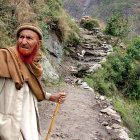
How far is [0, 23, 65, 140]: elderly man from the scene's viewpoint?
2432 mm

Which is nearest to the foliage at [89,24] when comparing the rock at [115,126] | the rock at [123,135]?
the rock at [115,126]

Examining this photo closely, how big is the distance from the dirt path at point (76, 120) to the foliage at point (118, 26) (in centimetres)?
978

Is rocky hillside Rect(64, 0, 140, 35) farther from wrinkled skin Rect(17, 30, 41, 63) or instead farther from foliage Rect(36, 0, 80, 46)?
wrinkled skin Rect(17, 30, 41, 63)

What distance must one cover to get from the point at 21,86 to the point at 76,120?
17.6 ft

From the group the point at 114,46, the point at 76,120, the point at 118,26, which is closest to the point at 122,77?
the point at 114,46

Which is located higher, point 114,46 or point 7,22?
point 7,22

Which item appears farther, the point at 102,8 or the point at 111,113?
the point at 102,8

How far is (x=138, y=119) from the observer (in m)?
10.5

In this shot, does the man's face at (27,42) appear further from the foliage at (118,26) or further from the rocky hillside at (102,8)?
the rocky hillside at (102,8)

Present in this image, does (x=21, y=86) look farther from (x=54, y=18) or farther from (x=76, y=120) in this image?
(x=54, y=18)

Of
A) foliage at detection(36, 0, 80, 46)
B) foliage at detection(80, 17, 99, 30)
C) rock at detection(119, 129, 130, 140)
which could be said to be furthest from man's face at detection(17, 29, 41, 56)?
foliage at detection(80, 17, 99, 30)

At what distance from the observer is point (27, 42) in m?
2.54

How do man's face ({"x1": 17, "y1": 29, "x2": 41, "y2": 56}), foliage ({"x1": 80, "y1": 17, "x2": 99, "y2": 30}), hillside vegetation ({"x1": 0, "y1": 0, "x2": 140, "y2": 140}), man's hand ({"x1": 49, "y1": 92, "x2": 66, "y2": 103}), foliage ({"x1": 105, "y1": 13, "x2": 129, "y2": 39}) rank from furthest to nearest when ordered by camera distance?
1. foliage ({"x1": 80, "y1": 17, "x2": 99, "y2": 30})
2. foliage ({"x1": 105, "y1": 13, "x2": 129, "y2": 39})
3. hillside vegetation ({"x1": 0, "y1": 0, "x2": 140, "y2": 140})
4. man's hand ({"x1": 49, "y1": 92, "x2": 66, "y2": 103})
5. man's face ({"x1": 17, "y1": 29, "x2": 41, "y2": 56})

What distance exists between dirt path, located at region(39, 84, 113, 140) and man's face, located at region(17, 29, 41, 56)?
11.9 ft
